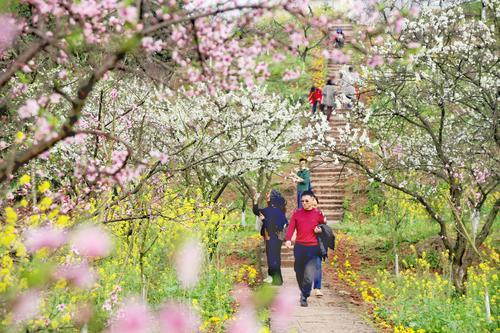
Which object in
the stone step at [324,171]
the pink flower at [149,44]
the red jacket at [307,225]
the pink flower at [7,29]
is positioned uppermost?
the stone step at [324,171]

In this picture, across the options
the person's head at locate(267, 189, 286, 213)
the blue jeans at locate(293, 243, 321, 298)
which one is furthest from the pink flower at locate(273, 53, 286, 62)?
the person's head at locate(267, 189, 286, 213)

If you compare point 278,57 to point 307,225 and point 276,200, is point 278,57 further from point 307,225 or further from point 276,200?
point 276,200

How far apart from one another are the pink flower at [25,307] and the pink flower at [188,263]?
3.47 meters

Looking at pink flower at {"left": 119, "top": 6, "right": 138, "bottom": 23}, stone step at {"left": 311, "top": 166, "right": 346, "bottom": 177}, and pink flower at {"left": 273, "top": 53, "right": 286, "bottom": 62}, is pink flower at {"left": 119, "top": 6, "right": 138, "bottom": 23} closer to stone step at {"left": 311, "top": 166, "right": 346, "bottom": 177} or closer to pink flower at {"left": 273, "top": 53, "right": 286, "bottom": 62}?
pink flower at {"left": 273, "top": 53, "right": 286, "bottom": 62}

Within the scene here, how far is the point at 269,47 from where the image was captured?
10.9 feet

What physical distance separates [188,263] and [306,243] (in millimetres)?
1786

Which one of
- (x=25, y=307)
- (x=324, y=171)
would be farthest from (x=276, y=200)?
(x=324, y=171)

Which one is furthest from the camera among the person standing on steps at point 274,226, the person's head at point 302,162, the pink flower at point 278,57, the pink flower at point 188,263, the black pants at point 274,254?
the person's head at point 302,162

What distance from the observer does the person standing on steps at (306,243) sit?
8.45m

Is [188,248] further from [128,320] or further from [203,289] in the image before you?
[128,320]

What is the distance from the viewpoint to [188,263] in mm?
7906

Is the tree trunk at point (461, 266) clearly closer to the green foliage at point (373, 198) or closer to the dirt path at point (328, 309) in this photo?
the dirt path at point (328, 309)

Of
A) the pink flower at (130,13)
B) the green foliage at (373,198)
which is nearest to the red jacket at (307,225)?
the pink flower at (130,13)

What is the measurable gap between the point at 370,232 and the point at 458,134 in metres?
6.07
